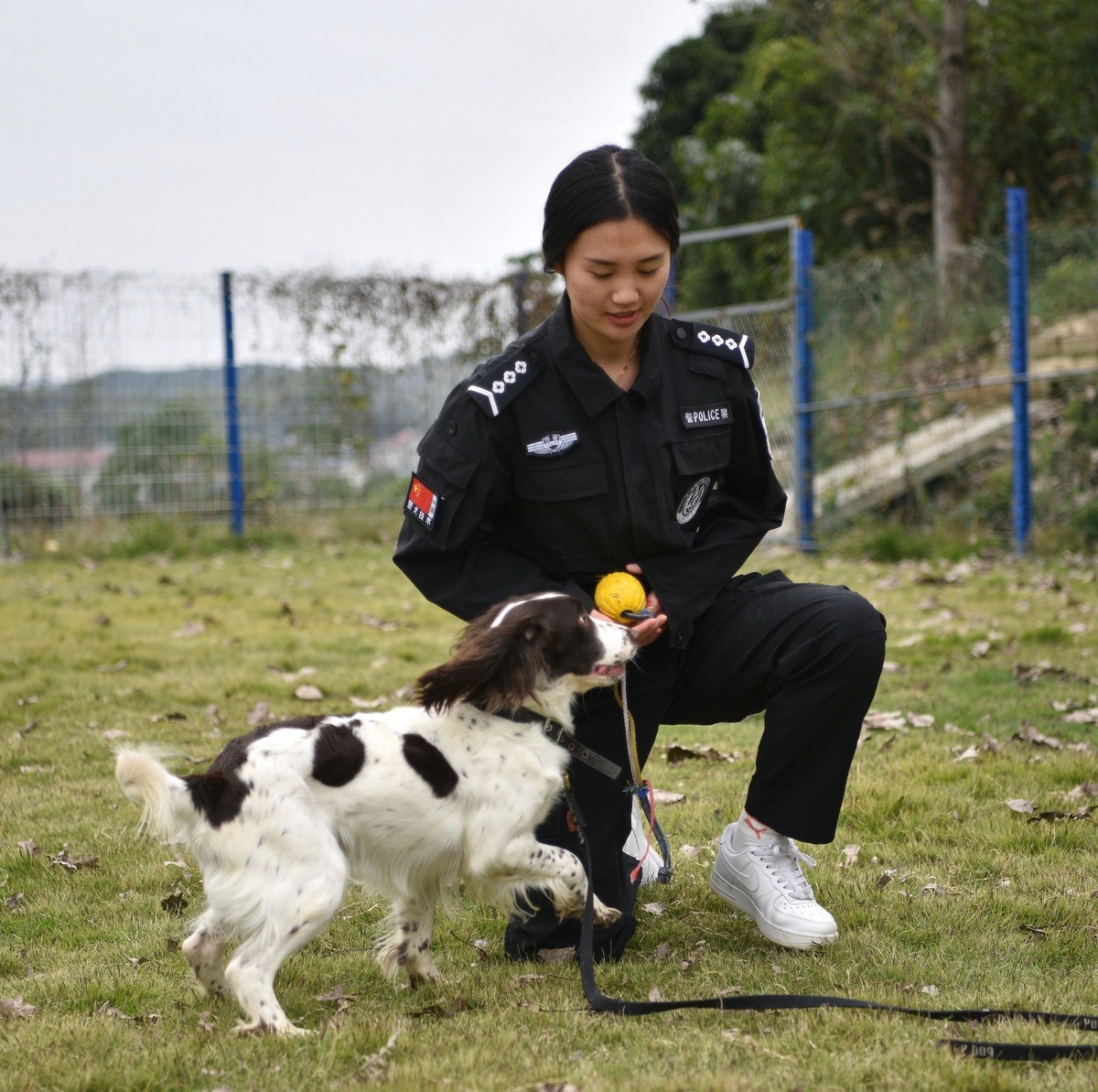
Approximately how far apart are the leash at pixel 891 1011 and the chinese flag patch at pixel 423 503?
1.13m

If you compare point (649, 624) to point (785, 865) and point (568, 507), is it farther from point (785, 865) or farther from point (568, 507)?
point (785, 865)

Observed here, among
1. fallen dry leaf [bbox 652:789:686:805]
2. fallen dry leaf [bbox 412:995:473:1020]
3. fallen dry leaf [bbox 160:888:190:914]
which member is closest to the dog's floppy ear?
fallen dry leaf [bbox 412:995:473:1020]

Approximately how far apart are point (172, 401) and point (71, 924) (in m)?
9.66

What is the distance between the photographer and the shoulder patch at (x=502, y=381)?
11.0 ft

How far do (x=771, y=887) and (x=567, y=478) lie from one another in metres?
1.20

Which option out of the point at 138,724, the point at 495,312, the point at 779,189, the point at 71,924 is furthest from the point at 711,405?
the point at 779,189

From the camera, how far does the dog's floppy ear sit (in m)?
2.95

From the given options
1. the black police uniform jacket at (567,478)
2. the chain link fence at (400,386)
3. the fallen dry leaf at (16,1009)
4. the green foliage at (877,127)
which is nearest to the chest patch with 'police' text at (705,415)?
the black police uniform jacket at (567,478)

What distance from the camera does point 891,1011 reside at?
8.79 feet

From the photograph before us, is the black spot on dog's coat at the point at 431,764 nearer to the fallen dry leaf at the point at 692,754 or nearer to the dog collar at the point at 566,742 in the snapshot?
the dog collar at the point at 566,742

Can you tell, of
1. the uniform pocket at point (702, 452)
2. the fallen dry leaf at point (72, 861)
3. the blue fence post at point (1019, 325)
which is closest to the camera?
the uniform pocket at point (702, 452)

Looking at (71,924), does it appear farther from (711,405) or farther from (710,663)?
(711,405)

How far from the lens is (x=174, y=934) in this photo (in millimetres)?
3414

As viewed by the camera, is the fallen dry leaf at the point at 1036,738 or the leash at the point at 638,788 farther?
the fallen dry leaf at the point at 1036,738
